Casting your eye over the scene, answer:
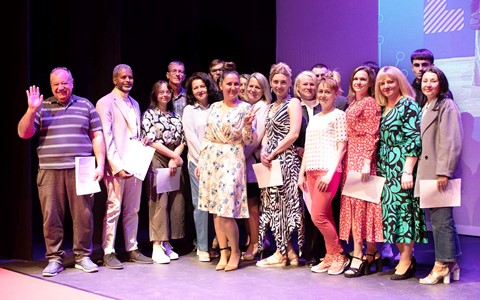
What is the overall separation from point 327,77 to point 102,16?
2633 mm

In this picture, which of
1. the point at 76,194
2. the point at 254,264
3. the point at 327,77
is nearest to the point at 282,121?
the point at 327,77

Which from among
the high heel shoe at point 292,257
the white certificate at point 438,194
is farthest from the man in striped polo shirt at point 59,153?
the white certificate at point 438,194

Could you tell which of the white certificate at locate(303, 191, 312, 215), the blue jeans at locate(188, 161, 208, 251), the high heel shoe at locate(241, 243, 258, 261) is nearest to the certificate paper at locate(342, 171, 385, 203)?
the white certificate at locate(303, 191, 312, 215)

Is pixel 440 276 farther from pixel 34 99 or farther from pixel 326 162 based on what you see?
pixel 34 99

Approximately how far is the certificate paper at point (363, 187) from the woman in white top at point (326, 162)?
10 cm

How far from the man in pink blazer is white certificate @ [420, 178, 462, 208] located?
7.44 ft

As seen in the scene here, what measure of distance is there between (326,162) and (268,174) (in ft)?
1.77

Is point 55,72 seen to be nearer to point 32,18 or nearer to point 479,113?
point 32,18

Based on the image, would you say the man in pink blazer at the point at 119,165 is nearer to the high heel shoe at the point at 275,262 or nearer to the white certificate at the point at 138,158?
the white certificate at the point at 138,158

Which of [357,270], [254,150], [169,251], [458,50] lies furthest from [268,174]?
[458,50]

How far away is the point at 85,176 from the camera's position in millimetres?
4641

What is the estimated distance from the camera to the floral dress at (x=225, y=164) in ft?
15.0

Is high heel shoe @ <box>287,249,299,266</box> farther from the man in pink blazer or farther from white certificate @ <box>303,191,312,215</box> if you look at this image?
the man in pink blazer

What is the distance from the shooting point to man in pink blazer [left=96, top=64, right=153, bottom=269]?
4.85m
